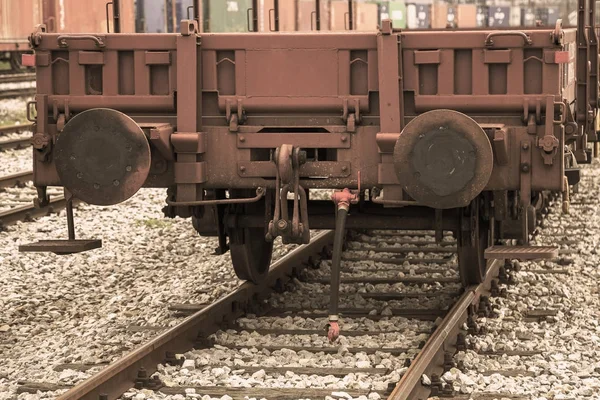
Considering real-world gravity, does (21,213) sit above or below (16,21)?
below

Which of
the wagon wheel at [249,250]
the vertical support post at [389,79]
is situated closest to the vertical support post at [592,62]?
the wagon wheel at [249,250]

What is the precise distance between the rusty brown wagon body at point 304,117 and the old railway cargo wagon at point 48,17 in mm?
17758

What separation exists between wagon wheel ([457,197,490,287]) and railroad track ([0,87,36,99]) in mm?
19675

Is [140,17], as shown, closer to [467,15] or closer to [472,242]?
[467,15]

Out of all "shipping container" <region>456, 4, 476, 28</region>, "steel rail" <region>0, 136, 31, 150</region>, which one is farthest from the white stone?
"shipping container" <region>456, 4, 476, 28</region>

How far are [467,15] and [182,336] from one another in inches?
1255

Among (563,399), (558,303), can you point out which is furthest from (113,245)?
(563,399)

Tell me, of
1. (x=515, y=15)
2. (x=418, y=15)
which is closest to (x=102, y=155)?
(x=418, y=15)

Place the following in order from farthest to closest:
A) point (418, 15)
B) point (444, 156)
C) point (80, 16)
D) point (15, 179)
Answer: point (418, 15) < point (80, 16) < point (15, 179) < point (444, 156)

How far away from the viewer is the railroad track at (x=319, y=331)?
593 cm

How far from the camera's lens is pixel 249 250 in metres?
8.23

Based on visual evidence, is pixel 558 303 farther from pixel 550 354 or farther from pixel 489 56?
pixel 489 56

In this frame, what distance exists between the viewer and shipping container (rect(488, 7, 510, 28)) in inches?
1591

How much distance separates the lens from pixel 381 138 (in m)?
6.75
